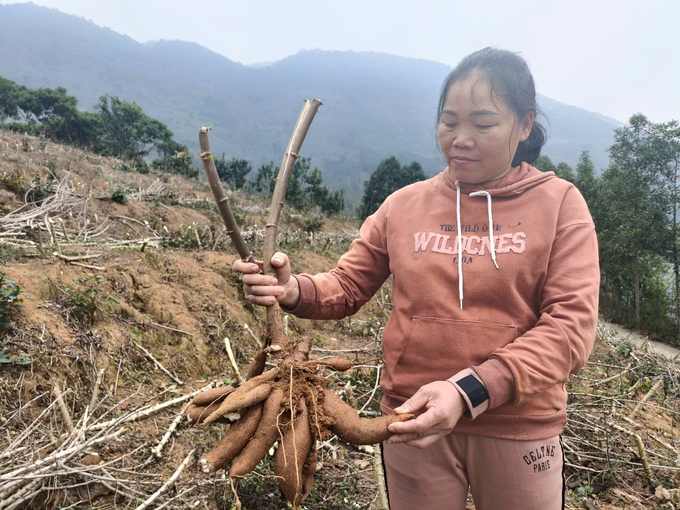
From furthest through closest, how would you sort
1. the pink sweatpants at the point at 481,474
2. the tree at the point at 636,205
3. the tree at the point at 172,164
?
the tree at the point at 172,164 < the tree at the point at 636,205 < the pink sweatpants at the point at 481,474

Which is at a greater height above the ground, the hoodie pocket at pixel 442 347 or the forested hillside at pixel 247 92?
the forested hillside at pixel 247 92

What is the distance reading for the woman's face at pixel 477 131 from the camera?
1.06 metres

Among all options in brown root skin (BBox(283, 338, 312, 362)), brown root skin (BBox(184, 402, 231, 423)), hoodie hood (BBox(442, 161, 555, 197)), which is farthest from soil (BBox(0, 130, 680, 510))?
hoodie hood (BBox(442, 161, 555, 197))

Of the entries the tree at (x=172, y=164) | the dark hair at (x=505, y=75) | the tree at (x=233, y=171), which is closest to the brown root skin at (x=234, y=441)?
the dark hair at (x=505, y=75)

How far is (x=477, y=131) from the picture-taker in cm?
107

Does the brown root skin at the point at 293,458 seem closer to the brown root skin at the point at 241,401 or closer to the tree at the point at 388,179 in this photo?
the brown root skin at the point at 241,401

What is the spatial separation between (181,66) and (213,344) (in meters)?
185

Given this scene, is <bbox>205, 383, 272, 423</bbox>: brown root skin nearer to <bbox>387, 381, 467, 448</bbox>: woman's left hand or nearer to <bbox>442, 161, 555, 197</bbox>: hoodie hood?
<bbox>387, 381, 467, 448</bbox>: woman's left hand

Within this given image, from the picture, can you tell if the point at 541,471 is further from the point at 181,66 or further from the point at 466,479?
the point at 181,66

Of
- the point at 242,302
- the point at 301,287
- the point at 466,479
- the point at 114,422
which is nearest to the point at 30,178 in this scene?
the point at 242,302

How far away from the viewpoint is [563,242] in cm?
100

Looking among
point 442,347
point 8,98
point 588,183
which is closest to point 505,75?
point 442,347

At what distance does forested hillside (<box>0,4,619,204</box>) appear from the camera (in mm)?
111125

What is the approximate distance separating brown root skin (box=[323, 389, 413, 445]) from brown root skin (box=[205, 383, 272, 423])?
20cm
